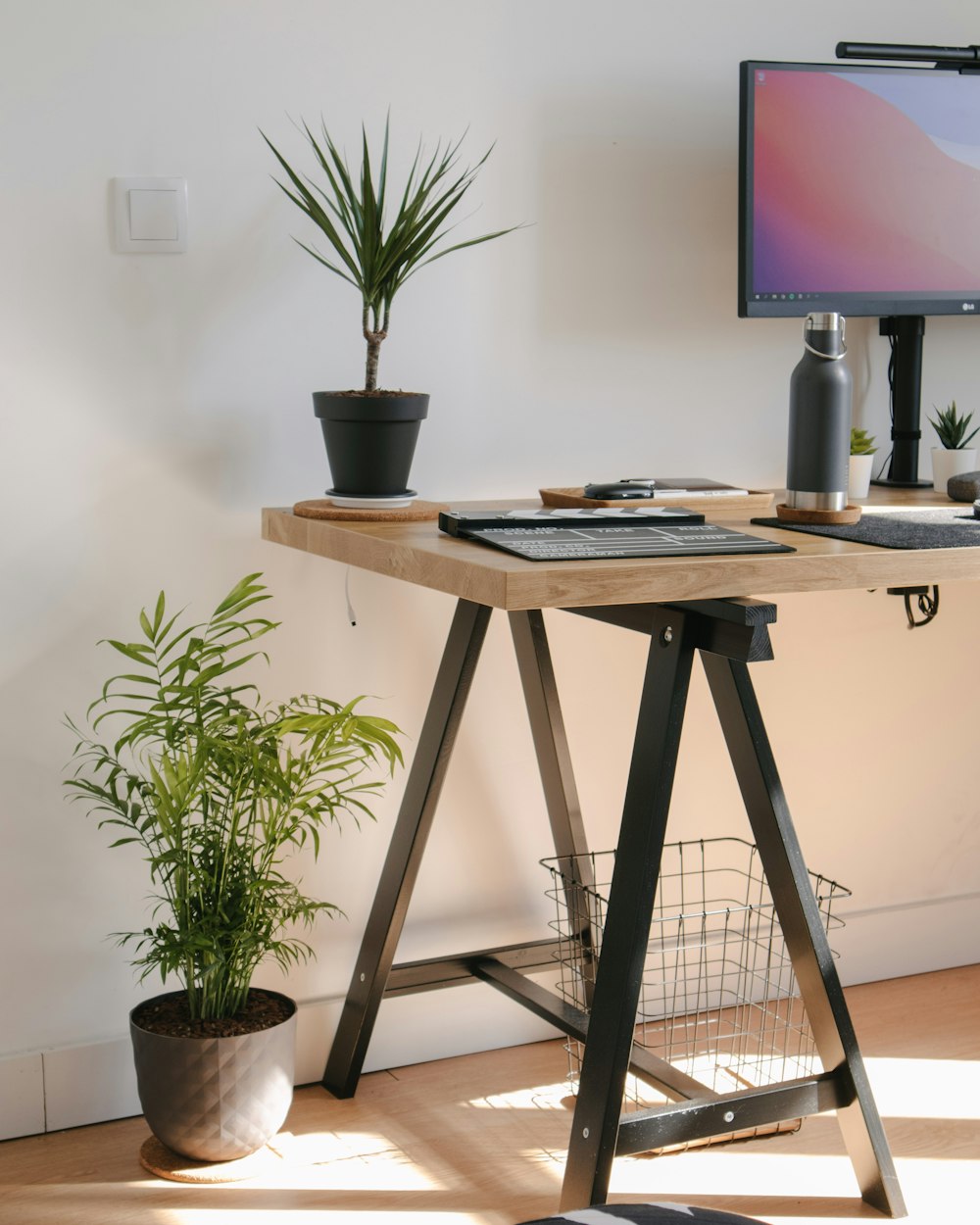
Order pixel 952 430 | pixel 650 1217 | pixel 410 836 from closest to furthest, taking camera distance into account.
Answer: pixel 650 1217, pixel 410 836, pixel 952 430

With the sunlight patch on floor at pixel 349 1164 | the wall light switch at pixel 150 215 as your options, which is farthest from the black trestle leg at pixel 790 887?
the wall light switch at pixel 150 215

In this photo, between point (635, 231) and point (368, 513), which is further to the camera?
point (635, 231)

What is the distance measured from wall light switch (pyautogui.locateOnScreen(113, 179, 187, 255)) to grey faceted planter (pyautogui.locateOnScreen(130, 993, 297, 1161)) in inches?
41.7

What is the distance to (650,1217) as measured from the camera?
3.42 feet

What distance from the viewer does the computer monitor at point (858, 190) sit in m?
2.13

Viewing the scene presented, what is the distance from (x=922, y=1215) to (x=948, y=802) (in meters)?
0.97

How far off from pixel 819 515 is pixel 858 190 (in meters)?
0.72

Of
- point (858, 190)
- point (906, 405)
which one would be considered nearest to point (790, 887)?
point (906, 405)

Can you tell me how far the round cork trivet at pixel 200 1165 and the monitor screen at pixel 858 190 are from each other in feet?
4.58

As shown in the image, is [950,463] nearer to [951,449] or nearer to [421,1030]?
[951,449]

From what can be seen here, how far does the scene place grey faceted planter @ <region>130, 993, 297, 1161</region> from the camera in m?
1.85

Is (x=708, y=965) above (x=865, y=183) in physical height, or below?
below

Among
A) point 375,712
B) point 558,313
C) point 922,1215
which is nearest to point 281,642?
point 375,712

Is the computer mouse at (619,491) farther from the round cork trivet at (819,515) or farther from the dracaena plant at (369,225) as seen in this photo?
the dracaena plant at (369,225)
